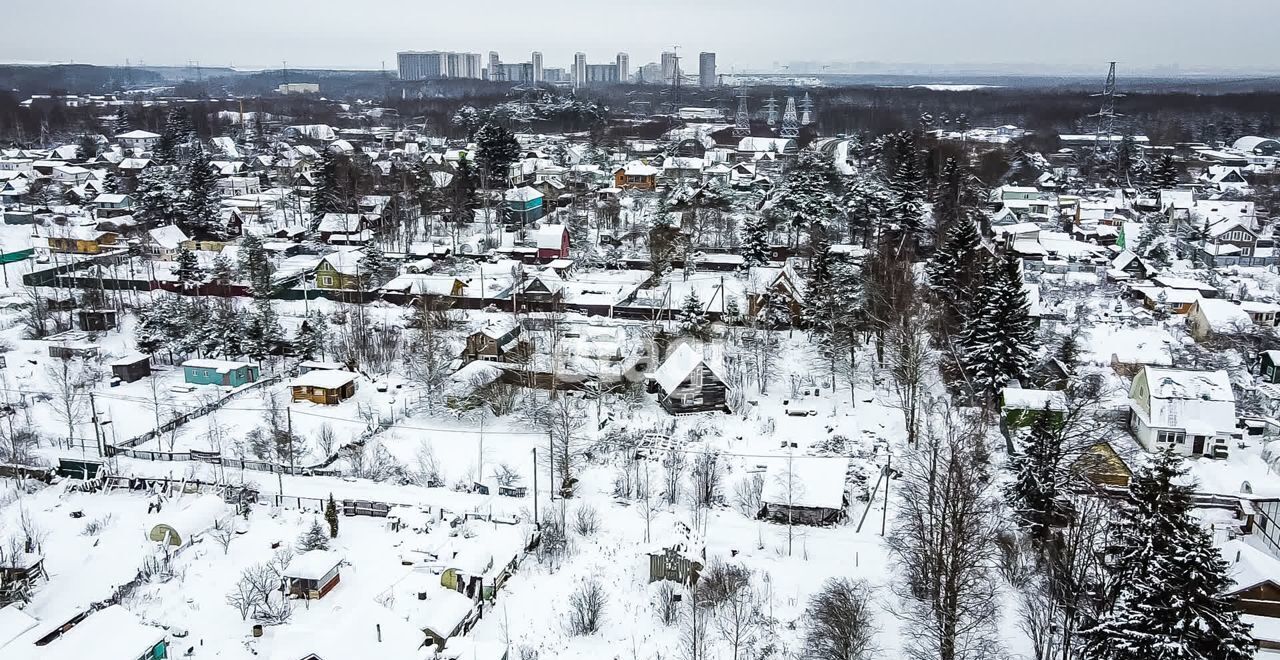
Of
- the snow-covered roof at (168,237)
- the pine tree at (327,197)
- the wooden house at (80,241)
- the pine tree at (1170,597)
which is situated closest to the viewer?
the pine tree at (1170,597)

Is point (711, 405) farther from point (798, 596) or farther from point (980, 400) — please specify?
point (798, 596)

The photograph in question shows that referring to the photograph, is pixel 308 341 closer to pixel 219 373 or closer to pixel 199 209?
pixel 219 373

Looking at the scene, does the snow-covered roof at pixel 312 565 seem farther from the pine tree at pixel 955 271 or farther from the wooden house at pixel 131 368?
the pine tree at pixel 955 271

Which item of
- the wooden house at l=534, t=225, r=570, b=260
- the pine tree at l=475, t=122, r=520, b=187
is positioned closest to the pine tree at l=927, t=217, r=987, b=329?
the wooden house at l=534, t=225, r=570, b=260

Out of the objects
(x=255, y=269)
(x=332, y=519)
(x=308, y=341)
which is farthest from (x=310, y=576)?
(x=255, y=269)

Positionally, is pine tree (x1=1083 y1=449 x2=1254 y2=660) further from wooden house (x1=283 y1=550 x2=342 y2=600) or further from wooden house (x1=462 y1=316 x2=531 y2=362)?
wooden house (x1=462 y1=316 x2=531 y2=362)

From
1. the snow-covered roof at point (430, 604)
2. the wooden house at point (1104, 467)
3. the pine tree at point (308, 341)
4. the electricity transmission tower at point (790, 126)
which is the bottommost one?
the snow-covered roof at point (430, 604)

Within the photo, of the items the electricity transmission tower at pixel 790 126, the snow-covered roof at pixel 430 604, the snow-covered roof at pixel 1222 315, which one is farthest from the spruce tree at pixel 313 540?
the electricity transmission tower at pixel 790 126
